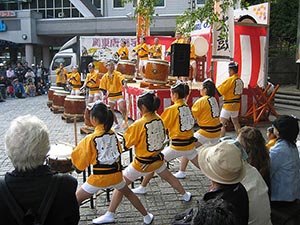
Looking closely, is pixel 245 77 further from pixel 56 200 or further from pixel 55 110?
pixel 56 200

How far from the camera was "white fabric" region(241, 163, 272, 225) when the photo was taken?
220cm

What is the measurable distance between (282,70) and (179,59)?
29.1 ft

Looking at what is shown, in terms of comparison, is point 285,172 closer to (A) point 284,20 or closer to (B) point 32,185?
(B) point 32,185

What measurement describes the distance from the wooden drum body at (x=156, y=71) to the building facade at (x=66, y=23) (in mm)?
14275

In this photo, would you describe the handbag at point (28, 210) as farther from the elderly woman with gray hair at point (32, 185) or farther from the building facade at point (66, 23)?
the building facade at point (66, 23)

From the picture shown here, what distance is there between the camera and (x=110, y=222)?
375 cm

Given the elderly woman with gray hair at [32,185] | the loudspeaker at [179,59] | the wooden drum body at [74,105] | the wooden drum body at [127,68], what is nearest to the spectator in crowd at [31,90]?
the wooden drum body at [127,68]

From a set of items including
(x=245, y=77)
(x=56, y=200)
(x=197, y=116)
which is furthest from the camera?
(x=245, y=77)

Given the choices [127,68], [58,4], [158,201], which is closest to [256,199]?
[158,201]

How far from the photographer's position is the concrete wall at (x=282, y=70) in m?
15.2

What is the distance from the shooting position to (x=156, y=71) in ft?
28.3

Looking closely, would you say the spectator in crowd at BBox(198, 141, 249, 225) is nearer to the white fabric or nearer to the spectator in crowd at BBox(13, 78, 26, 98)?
the white fabric

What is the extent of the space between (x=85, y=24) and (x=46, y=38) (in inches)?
165

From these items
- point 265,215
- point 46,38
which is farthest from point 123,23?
point 265,215
